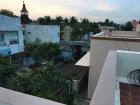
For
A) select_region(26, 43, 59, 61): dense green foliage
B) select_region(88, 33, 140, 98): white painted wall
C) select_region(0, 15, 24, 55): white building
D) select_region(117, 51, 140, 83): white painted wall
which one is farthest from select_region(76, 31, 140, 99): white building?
select_region(26, 43, 59, 61): dense green foliage

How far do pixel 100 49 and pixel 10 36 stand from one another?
36.7 feet

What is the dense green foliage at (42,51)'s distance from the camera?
18062mm

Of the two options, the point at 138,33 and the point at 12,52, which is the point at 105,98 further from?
the point at 12,52

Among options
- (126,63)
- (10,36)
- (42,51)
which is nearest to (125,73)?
(126,63)

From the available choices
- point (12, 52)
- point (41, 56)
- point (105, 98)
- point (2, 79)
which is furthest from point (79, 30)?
point (105, 98)

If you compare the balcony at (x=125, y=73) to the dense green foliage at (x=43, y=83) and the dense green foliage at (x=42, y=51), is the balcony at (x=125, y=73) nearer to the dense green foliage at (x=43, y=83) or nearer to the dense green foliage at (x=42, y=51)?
the dense green foliage at (x=43, y=83)

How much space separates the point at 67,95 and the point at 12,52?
1111 cm

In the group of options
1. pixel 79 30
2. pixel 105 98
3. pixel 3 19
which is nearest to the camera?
pixel 105 98

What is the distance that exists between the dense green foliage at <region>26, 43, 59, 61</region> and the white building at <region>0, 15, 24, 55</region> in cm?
201

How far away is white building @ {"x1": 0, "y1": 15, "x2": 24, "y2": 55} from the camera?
13361 mm

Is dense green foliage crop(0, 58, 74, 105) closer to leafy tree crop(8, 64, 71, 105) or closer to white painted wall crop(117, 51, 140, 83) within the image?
leafy tree crop(8, 64, 71, 105)

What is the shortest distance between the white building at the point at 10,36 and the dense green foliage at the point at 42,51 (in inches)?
79.1

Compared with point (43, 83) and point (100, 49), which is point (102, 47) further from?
point (43, 83)

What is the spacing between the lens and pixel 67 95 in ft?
15.6
